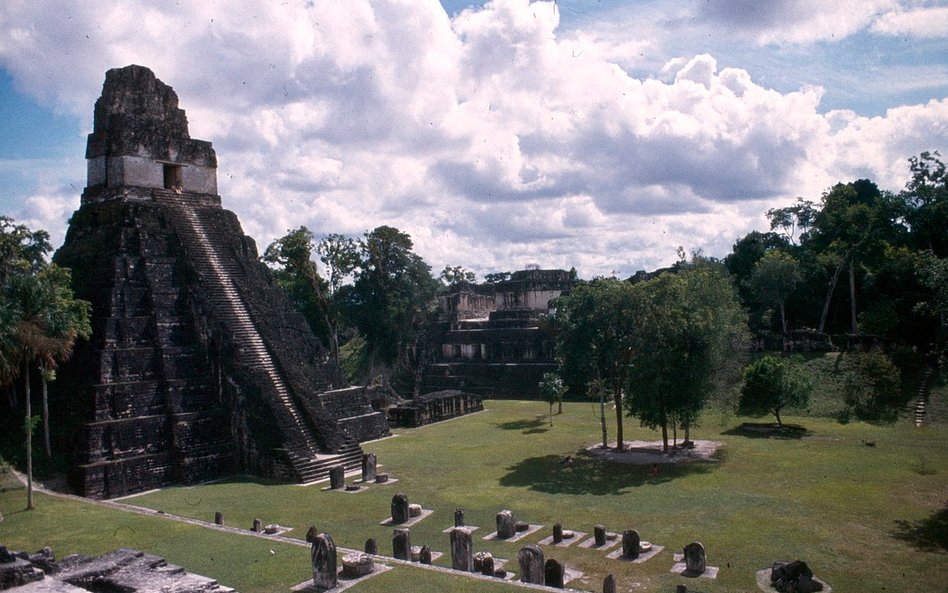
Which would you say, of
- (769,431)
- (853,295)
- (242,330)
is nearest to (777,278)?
(853,295)

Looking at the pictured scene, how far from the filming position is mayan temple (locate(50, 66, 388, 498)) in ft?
69.8

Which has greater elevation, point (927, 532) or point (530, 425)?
point (530, 425)

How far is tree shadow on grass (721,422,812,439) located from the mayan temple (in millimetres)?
14873

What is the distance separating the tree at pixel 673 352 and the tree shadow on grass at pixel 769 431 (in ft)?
13.3

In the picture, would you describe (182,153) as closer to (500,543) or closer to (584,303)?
(584,303)

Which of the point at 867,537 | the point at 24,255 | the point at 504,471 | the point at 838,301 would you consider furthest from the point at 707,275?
the point at 24,255

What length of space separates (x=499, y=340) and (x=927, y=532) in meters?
32.4

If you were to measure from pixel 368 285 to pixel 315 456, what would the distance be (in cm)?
2050

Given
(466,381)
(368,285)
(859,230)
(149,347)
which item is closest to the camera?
(149,347)

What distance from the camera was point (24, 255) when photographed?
20625 mm

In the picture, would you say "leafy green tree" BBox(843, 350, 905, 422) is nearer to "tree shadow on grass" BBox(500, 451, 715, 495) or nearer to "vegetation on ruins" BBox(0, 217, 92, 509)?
"tree shadow on grass" BBox(500, 451, 715, 495)

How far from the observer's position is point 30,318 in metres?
18.7

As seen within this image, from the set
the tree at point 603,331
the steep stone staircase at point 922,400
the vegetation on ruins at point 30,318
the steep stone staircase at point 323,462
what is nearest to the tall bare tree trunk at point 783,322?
the steep stone staircase at point 922,400

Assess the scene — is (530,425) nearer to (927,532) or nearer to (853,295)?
(927,532)
